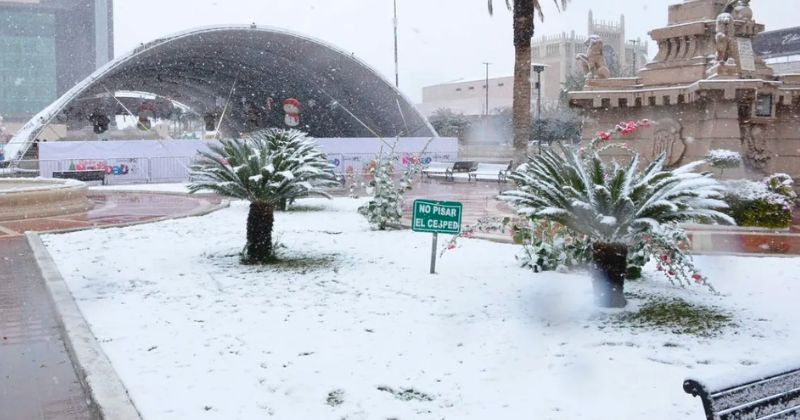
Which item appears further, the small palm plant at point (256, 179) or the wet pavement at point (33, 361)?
the small palm plant at point (256, 179)

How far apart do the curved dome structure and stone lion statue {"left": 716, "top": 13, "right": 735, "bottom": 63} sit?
26679mm

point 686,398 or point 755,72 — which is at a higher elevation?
point 755,72

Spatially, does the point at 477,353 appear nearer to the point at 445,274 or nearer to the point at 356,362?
the point at 356,362

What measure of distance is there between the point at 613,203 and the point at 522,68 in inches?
574

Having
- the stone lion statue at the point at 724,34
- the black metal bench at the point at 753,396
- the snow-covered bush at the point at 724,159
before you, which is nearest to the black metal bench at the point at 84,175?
the snow-covered bush at the point at 724,159

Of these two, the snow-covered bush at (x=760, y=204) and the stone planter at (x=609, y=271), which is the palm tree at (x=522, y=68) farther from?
the stone planter at (x=609, y=271)

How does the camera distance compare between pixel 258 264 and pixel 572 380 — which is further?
pixel 258 264

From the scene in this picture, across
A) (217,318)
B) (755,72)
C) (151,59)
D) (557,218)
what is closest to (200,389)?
(217,318)

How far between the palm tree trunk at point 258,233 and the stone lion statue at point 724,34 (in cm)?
1205

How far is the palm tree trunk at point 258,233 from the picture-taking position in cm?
1043

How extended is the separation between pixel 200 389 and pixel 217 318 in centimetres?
210

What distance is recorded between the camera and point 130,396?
16.7ft

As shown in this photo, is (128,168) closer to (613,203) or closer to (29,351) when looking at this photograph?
(29,351)

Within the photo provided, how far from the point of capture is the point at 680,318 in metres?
7.22
